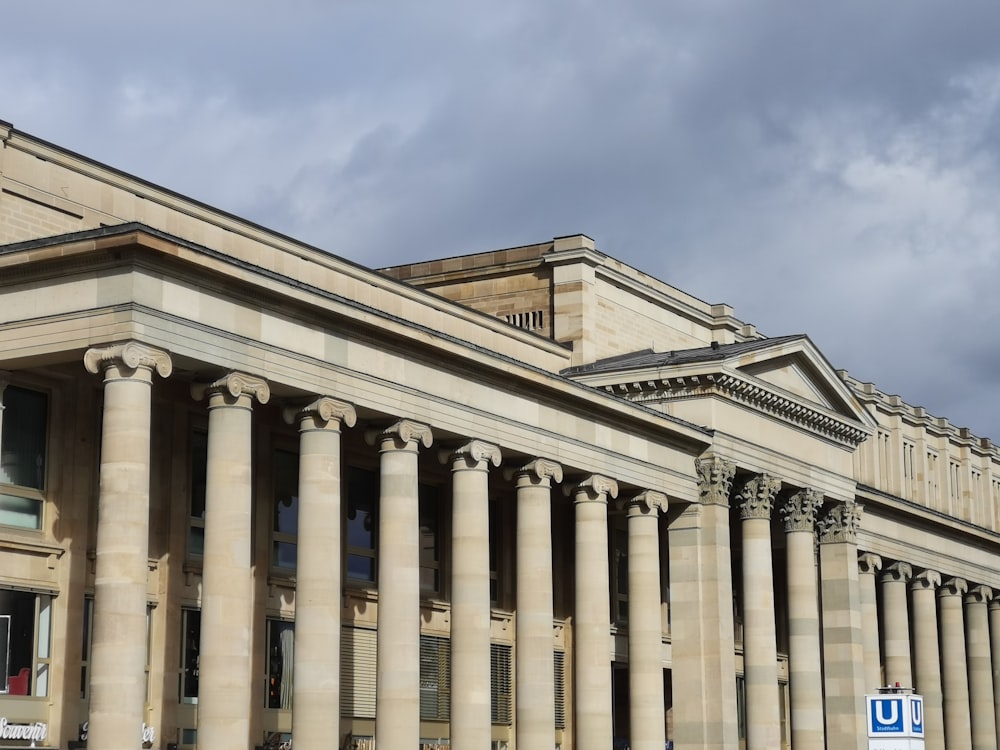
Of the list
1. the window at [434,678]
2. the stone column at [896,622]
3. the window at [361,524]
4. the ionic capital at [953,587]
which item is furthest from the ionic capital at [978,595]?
the window at [361,524]

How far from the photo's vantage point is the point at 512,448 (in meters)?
50.8

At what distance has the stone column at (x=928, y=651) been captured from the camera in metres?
84.1

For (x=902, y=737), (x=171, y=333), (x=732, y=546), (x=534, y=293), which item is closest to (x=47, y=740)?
(x=171, y=333)

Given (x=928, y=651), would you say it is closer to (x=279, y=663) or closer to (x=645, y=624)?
(x=645, y=624)

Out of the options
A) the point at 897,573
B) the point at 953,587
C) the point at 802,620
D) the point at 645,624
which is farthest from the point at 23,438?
the point at 953,587

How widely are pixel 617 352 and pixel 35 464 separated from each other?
27369mm

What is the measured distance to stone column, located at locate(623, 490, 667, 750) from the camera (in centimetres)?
5653

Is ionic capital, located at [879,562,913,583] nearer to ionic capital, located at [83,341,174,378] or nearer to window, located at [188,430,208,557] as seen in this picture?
window, located at [188,430,208,557]

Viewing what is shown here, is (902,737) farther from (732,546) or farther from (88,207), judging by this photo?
(732,546)

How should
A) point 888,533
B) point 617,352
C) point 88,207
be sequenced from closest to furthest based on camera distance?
1. point 88,207
2. point 617,352
3. point 888,533

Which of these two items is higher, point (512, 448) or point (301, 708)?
point (512, 448)

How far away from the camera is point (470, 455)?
4900cm

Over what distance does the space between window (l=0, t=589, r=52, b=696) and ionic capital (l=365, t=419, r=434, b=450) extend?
9.16 meters

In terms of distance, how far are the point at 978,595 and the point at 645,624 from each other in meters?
38.6
